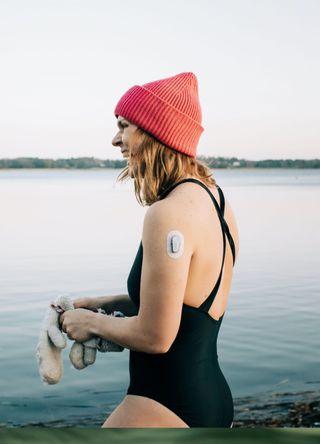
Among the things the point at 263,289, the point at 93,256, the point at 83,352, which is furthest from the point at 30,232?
the point at 83,352

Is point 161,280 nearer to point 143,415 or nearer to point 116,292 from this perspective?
point 143,415

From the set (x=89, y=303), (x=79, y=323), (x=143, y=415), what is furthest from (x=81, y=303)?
(x=143, y=415)

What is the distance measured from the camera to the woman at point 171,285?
1.85 metres

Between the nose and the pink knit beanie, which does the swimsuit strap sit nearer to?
the pink knit beanie

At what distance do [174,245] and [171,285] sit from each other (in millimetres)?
93

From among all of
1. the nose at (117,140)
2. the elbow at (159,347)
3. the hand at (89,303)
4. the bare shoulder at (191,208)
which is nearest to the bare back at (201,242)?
the bare shoulder at (191,208)

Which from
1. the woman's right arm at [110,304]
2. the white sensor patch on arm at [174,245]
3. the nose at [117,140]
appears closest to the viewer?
the white sensor patch on arm at [174,245]

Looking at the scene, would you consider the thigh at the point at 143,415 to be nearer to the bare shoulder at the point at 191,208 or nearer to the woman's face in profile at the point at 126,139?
the bare shoulder at the point at 191,208

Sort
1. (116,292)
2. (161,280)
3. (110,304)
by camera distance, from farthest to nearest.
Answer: (116,292)
(110,304)
(161,280)

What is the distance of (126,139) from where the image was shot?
81.4 inches

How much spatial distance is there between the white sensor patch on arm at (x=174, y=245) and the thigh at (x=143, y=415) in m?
0.42

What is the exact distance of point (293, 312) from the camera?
10.8 m

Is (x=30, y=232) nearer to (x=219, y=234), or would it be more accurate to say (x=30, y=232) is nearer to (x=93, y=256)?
(x=93, y=256)

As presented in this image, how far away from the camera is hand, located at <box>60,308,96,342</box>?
2.04m
